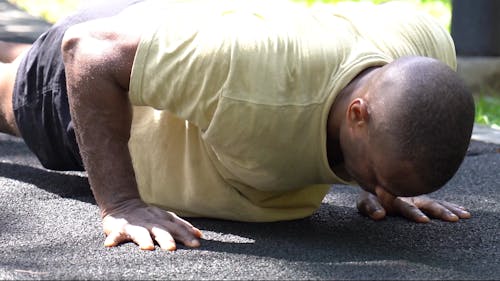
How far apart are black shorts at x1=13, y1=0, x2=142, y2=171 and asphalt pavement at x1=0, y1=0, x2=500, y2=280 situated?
149 millimetres

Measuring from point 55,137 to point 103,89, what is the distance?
63cm

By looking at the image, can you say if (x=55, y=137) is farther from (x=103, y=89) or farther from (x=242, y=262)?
(x=242, y=262)

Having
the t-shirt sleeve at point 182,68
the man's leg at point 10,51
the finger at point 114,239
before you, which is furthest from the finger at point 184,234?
the man's leg at point 10,51

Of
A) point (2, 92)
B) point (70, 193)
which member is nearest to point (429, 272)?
point (70, 193)

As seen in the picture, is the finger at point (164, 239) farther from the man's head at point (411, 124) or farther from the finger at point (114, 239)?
the man's head at point (411, 124)

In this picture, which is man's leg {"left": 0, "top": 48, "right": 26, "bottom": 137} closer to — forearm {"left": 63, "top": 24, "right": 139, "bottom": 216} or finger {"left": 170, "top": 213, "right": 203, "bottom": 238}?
forearm {"left": 63, "top": 24, "right": 139, "bottom": 216}

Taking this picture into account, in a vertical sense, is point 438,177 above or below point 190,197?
above

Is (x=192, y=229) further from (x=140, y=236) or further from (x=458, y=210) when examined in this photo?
(x=458, y=210)

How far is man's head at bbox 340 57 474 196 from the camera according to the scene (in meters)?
2.35

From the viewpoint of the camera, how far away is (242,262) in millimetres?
2461

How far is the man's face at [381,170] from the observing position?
Answer: 2406 mm

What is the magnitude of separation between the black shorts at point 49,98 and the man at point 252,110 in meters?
0.25

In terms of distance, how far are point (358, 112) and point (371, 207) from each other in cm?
68

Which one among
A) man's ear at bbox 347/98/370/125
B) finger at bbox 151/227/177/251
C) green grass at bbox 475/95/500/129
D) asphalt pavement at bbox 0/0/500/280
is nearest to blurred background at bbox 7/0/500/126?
green grass at bbox 475/95/500/129
